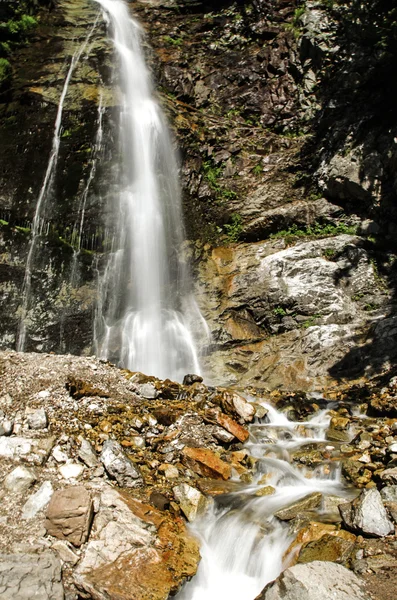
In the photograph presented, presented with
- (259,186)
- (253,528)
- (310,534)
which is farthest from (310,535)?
(259,186)

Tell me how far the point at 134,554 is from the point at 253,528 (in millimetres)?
1429

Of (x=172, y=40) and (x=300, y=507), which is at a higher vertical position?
(x=172, y=40)

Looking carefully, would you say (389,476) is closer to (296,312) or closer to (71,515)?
(71,515)

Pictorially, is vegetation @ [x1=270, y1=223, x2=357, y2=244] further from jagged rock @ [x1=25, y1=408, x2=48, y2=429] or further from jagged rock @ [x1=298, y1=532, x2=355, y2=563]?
jagged rock @ [x1=298, y1=532, x2=355, y2=563]

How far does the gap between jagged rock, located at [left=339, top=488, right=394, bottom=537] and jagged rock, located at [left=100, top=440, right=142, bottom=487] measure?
8.56 feet

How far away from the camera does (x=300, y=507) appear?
5.15 meters

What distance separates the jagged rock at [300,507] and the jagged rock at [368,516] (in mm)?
618

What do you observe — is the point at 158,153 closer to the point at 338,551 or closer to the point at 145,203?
the point at 145,203

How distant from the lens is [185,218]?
1512 centimetres

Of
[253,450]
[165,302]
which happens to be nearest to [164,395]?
[253,450]

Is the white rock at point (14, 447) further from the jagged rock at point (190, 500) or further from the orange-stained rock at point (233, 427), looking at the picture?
the orange-stained rock at point (233, 427)

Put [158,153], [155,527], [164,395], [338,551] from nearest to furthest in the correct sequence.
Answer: [338,551], [155,527], [164,395], [158,153]

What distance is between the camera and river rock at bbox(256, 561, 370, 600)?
348 cm

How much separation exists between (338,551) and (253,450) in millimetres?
2853
